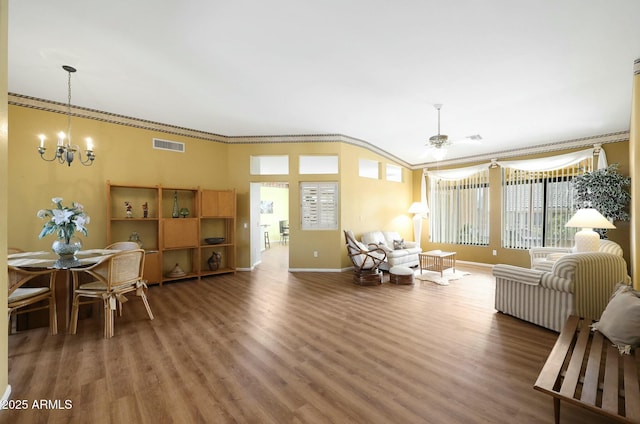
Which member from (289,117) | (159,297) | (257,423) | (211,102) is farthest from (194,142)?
(257,423)

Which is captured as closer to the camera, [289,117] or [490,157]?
[289,117]

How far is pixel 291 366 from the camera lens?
2.32 meters

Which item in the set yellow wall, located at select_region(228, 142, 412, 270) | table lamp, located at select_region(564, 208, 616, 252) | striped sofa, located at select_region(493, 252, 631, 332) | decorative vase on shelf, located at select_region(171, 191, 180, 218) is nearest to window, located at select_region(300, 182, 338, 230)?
yellow wall, located at select_region(228, 142, 412, 270)

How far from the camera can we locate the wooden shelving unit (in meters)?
4.80

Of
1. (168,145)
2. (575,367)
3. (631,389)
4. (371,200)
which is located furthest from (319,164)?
(631,389)

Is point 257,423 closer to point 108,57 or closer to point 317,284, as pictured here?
point 317,284

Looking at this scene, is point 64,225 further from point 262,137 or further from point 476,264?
point 476,264

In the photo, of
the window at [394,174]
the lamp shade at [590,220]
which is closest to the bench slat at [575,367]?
the lamp shade at [590,220]

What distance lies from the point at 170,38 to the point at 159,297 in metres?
3.60

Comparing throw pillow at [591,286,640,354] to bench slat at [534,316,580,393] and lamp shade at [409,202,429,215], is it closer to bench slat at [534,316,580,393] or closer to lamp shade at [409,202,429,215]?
bench slat at [534,316,580,393]

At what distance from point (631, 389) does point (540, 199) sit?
221 inches

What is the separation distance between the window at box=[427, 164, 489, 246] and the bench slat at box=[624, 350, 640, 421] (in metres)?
5.38

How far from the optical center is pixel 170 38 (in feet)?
8.76

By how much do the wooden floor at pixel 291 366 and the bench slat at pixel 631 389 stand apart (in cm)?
40
